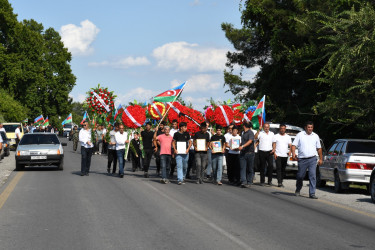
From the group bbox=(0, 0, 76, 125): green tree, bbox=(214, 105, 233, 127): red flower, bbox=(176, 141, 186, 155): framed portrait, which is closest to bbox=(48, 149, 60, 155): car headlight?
bbox=(214, 105, 233, 127): red flower

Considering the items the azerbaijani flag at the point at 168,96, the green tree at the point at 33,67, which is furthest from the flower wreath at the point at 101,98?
the green tree at the point at 33,67

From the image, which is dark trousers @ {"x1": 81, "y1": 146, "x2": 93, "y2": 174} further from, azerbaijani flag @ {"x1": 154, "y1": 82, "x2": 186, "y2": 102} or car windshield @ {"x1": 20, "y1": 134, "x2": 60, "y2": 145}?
car windshield @ {"x1": 20, "y1": 134, "x2": 60, "y2": 145}

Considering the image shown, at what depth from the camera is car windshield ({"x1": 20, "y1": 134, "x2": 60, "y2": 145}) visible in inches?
992

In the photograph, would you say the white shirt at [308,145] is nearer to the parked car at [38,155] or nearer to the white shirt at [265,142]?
the white shirt at [265,142]

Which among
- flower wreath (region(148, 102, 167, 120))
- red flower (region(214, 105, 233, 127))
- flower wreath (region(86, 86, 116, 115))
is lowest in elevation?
red flower (region(214, 105, 233, 127))

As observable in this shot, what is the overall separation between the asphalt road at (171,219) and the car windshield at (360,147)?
7.17ft

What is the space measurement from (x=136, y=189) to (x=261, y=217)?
584 centimetres

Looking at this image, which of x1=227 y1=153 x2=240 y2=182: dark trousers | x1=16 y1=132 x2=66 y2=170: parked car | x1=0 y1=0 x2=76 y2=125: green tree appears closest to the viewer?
x1=227 y1=153 x2=240 y2=182: dark trousers

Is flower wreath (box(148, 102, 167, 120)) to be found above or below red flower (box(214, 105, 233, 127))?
above

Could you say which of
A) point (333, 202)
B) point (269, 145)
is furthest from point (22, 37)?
point (333, 202)

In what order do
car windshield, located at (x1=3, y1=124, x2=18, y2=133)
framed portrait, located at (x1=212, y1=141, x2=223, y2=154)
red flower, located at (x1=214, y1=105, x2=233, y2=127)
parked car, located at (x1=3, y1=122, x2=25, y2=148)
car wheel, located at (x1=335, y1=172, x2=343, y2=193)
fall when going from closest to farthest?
car wheel, located at (x1=335, y1=172, x2=343, y2=193)
framed portrait, located at (x1=212, y1=141, x2=223, y2=154)
red flower, located at (x1=214, y1=105, x2=233, y2=127)
parked car, located at (x1=3, y1=122, x2=25, y2=148)
car windshield, located at (x1=3, y1=124, x2=18, y2=133)

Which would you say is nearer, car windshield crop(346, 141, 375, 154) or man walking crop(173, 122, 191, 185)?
car windshield crop(346, 141, 375, 154)

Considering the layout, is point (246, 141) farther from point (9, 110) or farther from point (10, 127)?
point (9, 110)

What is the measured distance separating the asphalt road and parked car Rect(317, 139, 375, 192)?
162 cm
